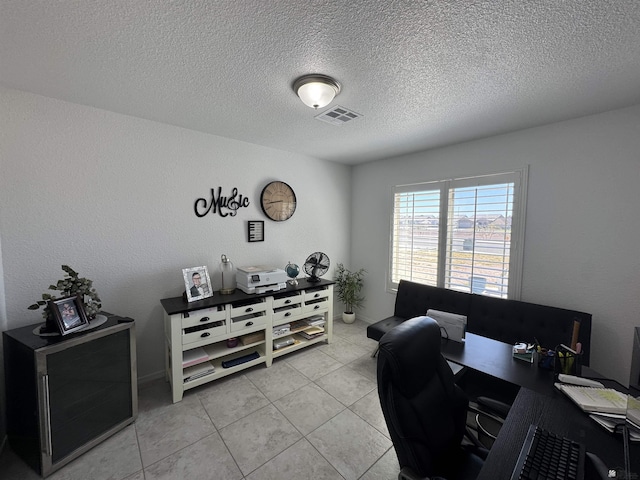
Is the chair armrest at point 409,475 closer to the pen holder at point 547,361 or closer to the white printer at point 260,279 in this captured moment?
the pen holder at point 547,361

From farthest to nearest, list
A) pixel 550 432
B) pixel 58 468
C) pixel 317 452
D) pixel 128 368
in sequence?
pixel 128 368
pixel 317 452
pixel 58 468
pixel 550 432

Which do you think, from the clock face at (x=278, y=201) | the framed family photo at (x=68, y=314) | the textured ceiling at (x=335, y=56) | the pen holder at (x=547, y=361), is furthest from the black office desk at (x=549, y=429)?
the clock face at (x=278, y=201)

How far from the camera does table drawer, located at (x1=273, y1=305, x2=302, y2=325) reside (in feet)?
8.96

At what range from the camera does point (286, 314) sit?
281cm

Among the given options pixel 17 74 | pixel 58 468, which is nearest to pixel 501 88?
pixel 17 74

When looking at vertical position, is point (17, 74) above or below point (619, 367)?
above

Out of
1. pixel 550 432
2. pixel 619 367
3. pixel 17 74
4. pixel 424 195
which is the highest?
pixel 17 74

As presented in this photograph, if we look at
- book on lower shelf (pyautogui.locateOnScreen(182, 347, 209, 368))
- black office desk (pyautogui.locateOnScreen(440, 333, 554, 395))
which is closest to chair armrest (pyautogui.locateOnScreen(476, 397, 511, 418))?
black office desk (pyautogui.locateOnScreen(440, 333, 554, 395))

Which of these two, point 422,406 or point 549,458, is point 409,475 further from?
point 549,458

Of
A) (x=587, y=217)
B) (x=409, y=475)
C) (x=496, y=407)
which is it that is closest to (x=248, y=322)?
(x=409, y=475)

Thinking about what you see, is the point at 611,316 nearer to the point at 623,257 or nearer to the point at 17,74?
the point at 623,257

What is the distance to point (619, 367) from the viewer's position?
2.01m

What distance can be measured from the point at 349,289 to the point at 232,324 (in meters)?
1.93

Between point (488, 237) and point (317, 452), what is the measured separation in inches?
97.9
